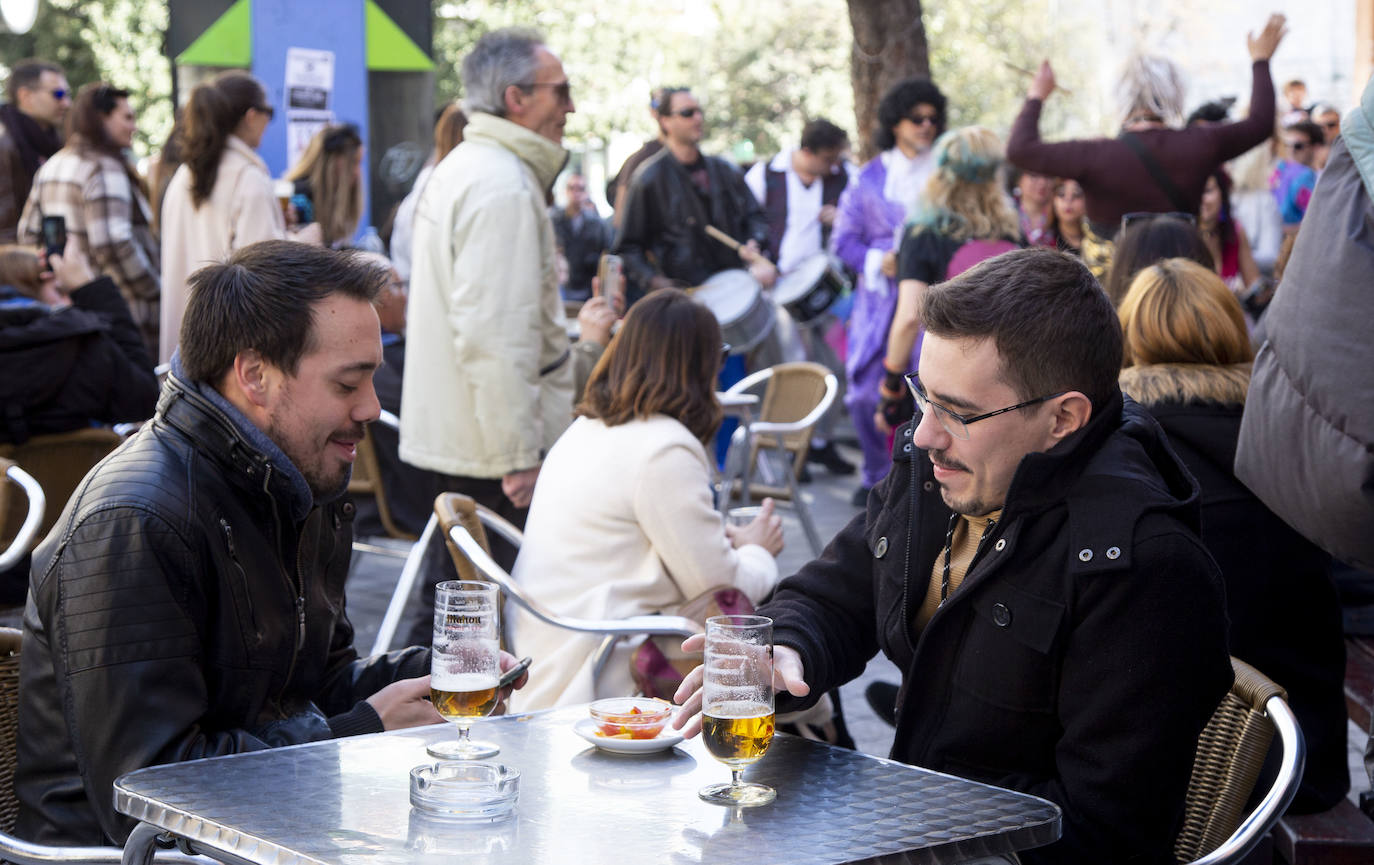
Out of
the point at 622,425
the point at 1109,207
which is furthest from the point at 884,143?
the point at 622,425

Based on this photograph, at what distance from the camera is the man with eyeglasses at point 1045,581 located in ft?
7.25

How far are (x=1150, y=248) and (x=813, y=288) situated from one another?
504cm

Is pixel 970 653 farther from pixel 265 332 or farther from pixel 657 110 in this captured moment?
pixel 657 110

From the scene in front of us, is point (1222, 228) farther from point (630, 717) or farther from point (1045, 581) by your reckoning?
point (630, 717)

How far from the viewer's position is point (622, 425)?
400 cm

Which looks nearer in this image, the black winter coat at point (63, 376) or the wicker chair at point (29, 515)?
the wicker chair at point (29, 515)

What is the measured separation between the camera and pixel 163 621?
223cm

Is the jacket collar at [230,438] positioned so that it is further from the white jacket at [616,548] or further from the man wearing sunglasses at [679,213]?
the man wearing sunglasses at [679,213]

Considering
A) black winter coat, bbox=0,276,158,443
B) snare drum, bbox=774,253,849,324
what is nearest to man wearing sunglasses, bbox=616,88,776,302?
snare drum, bbox=774,253,849,324

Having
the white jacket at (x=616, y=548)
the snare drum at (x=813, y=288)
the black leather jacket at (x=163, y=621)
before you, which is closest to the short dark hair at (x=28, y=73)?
the snare drum at (x=813, y=288)

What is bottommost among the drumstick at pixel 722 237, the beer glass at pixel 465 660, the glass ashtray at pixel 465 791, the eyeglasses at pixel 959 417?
the glass ashtray at pixel 465 791

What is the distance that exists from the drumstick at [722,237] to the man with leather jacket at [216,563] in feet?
19.3

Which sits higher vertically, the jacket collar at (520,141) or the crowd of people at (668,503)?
the jacket collar at (520,141)

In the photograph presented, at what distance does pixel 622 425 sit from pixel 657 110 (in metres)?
4.93
